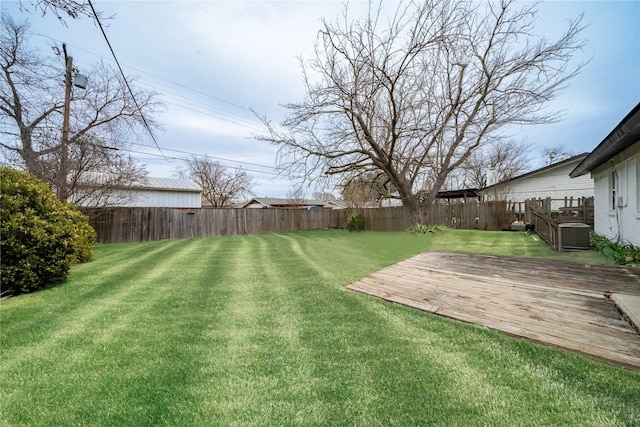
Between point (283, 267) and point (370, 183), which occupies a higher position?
point (370, 183)

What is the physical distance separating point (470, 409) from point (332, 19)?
9.69 m

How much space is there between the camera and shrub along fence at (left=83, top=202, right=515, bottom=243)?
10.6 meters

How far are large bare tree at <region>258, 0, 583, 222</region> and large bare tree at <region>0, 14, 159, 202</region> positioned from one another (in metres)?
5.29

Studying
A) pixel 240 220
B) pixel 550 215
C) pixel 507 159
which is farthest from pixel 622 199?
pixel 507 159

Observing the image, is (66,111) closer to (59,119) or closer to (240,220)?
(59,119)

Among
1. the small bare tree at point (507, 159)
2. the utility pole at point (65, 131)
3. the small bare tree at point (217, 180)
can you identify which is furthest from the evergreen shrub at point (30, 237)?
the small bare tree at point (217, 180)

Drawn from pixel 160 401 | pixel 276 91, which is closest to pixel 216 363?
pixel 160 401

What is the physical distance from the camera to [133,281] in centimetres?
439

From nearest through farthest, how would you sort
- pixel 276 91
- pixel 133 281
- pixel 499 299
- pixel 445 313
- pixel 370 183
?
pixel 445 313, pixel 499 299, pixel 133 281, pixel 276 91, pixel 370 183

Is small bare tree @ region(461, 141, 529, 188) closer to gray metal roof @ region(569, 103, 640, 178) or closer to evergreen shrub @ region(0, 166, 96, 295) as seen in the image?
gray metal roof @ region(569, 103, 640, 178)

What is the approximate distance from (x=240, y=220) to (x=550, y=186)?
16430 millimetres

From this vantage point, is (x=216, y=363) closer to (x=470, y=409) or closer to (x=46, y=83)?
(x=470, y=409)

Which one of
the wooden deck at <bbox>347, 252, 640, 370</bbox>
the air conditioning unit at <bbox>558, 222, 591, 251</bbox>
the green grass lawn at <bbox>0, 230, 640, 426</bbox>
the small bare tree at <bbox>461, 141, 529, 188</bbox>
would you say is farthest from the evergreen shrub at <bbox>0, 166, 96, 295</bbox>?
the small bare tree at <bbox>461, 141, 529, 188</bbox>

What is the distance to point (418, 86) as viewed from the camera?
10.9 metres
